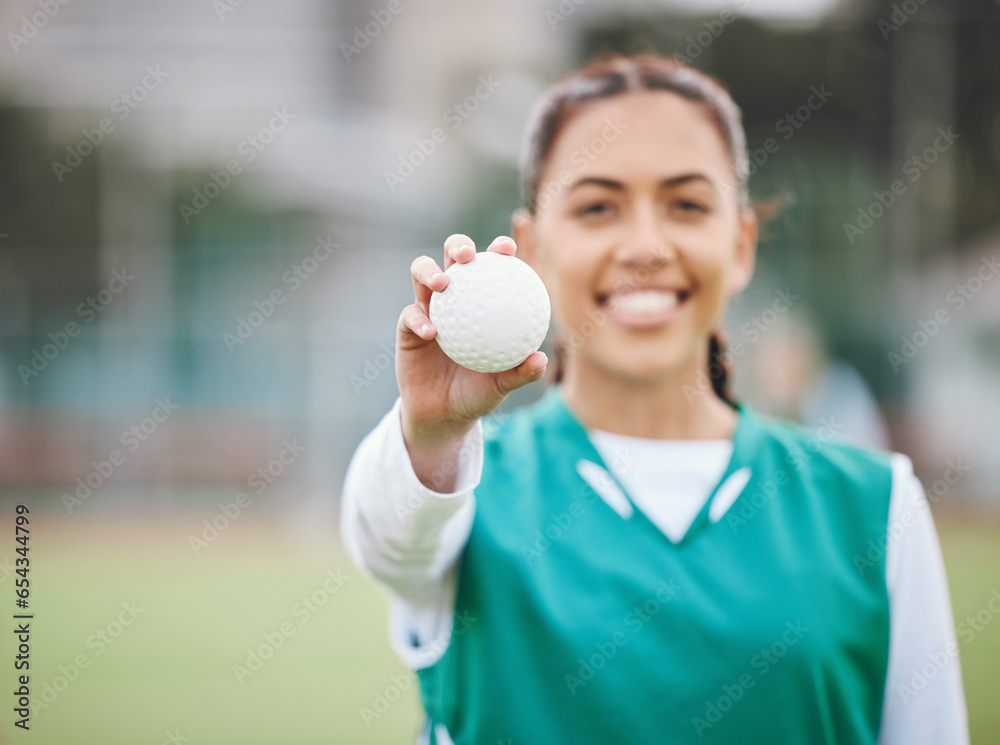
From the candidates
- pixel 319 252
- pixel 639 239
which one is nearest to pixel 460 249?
pixel 639 239

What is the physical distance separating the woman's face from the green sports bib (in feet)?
1.07

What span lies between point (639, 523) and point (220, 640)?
5.82 m

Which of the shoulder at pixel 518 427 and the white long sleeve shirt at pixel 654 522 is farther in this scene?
the shoulder at pixel 518 427

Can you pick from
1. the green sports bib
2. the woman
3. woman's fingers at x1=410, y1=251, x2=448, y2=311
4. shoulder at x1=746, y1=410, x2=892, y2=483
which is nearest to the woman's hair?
the woman

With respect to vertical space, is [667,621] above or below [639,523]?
below

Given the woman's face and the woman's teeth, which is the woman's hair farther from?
the woman's teeth

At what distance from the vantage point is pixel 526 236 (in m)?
2.12

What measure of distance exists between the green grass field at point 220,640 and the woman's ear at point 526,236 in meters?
3.43

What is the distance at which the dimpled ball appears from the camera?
140cm

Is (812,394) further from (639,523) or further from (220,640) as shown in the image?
(639,523)

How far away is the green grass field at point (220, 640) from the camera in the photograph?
4.93 metres

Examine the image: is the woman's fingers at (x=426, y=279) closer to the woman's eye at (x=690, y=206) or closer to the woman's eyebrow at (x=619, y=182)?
the woman's eyebrow at (x=619, y=182)

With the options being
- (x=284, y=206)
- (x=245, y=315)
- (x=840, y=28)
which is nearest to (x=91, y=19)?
(x=284, y=206)

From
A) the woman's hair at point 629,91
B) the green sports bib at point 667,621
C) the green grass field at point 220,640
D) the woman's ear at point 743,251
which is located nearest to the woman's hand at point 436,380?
the green sports bib at point 667,621
